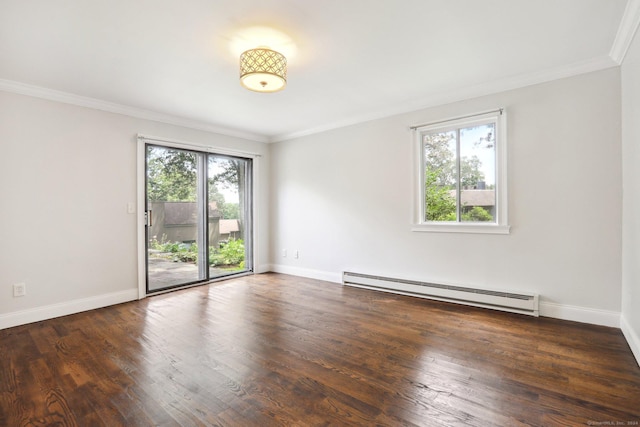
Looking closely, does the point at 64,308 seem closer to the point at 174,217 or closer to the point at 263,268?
the point at 174,217

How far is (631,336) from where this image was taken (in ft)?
7.88

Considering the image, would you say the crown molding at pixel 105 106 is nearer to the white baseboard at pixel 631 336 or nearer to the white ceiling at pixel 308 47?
the white ceiling at pixel 308 47

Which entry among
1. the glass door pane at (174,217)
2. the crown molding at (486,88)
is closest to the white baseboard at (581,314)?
the crown molding at (486,88)

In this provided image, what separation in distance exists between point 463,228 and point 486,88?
159cm

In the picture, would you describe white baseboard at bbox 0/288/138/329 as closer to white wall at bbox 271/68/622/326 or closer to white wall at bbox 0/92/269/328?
Result: white wall at bbox 0/92/269/328

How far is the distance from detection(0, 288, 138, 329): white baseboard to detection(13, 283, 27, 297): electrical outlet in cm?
18

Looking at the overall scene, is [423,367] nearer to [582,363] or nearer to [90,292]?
[582,363]

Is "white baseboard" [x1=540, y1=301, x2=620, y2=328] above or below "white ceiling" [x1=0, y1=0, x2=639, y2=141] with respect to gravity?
below

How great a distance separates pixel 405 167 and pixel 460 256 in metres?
1.31

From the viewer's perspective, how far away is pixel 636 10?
2055mm

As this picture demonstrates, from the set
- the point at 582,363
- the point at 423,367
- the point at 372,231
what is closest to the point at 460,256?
the point at 372,231

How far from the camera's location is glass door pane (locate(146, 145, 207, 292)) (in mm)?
4227

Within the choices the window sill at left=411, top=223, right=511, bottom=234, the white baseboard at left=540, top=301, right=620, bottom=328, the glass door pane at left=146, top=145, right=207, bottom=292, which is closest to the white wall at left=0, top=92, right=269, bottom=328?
the glass door pane at left=146, top=145, right=207, bottom=292

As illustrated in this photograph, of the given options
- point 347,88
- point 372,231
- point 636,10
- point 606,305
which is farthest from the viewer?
point 372,231
